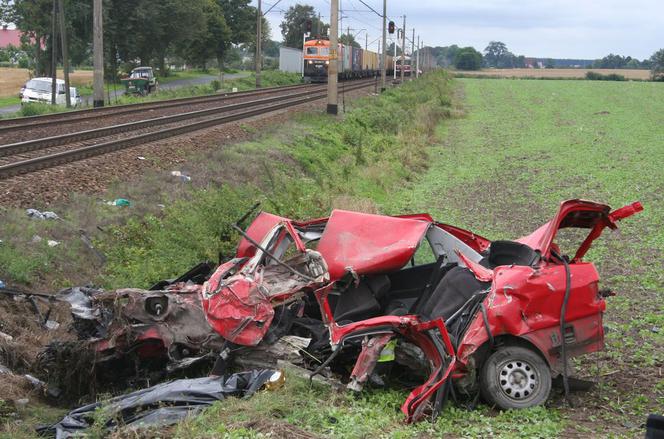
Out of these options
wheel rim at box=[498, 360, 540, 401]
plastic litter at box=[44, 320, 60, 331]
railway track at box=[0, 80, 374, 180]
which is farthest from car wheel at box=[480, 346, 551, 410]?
railway track at box=[0, 80, 374, 180]

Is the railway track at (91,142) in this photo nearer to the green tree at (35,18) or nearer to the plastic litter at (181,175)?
the plastic litter at (181,175)

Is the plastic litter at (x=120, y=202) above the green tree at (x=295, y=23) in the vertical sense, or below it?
below

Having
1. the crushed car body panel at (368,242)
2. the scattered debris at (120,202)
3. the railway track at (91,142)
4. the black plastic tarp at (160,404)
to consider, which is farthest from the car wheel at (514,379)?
the railway track at (91,142)

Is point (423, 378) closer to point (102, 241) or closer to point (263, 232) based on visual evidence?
point (263, 232)

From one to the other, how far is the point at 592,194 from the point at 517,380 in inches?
536

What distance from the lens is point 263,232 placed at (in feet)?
25.4

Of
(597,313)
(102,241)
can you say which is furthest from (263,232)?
(102,241)

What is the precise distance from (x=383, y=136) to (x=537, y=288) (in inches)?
875

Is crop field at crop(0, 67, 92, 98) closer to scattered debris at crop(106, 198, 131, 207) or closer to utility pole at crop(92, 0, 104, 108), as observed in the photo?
utility pole at crop(92, 0, 104, 108)

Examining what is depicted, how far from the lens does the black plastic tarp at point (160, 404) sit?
5902 mm

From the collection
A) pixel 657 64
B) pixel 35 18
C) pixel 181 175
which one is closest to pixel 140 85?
pixel 35 18

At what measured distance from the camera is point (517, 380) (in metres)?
6.60

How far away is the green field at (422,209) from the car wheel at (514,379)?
189 mm

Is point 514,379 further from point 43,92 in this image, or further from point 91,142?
point 43,92
